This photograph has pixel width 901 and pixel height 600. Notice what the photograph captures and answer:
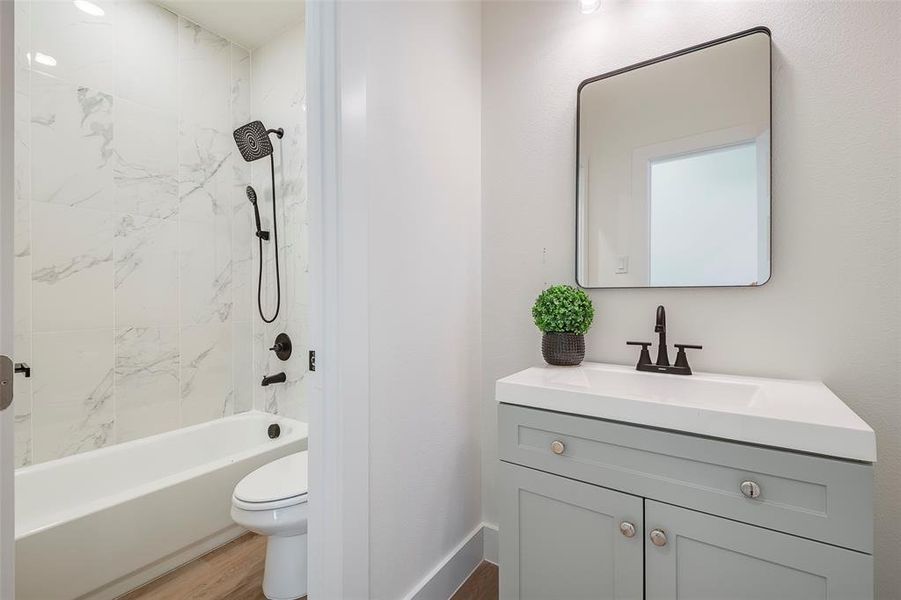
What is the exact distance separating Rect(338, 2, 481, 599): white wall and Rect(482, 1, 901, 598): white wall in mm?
340

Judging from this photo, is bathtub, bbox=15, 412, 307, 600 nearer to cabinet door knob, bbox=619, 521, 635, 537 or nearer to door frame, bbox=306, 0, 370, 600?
door frame, bbox=306, 0, 370, 600

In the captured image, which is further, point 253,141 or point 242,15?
point 253,141

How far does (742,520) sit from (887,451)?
603 mm

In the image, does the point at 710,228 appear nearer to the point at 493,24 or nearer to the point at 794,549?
the point at 794,549

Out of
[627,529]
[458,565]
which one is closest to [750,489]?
[627,529]

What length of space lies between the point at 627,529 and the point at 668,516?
106 mm

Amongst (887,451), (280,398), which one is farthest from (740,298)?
(280,398)

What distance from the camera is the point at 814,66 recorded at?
1.23 m

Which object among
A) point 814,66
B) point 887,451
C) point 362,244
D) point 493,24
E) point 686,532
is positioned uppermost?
point 493,24

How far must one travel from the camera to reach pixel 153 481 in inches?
83.6

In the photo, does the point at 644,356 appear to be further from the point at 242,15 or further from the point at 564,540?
the point at 242,15

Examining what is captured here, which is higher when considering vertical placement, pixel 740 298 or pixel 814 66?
pixel 814 66

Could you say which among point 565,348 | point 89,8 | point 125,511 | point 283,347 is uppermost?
point 89,8

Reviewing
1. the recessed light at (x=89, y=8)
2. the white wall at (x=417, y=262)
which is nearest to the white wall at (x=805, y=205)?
the white wall at (x=417, y=262)
